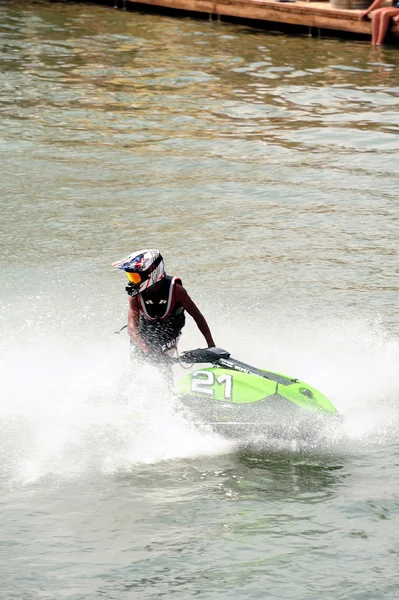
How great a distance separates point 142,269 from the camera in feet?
34.8

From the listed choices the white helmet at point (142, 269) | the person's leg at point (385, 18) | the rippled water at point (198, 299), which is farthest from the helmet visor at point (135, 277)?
the person's leg at point (385, 18)

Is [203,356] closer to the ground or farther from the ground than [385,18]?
closer to the ground

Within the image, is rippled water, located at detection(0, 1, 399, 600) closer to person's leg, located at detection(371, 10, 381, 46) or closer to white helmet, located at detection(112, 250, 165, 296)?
person's leg, located at detection(371, 10, 381, 46)

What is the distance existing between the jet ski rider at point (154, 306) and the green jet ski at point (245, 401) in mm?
384

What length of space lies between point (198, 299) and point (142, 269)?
5.09 metres

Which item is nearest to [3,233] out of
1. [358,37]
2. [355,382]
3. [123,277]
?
[123,277]

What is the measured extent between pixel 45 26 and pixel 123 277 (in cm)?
1996

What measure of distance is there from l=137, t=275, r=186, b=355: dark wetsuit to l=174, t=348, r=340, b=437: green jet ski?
390mm

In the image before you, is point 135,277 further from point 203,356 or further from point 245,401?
point 245,401

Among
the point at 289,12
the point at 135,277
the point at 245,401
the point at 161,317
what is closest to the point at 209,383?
the point at 245,401

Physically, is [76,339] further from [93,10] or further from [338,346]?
[93,10]

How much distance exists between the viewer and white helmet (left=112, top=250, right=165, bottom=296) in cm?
1058

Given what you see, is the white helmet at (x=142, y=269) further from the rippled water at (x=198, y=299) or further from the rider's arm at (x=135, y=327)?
the rippled water at (x=198, y=299)

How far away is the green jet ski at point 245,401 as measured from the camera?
413 inches
